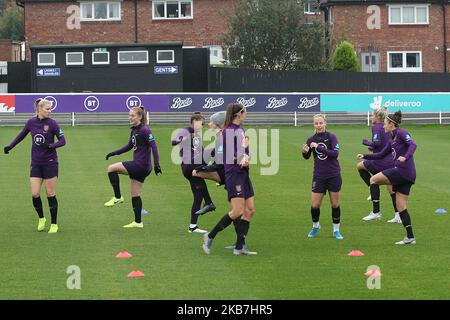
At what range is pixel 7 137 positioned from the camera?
123ft

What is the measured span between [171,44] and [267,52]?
22.3 ft

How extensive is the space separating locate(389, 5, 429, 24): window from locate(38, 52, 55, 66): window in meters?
21.1

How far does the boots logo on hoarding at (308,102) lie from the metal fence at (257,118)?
14.3 inches

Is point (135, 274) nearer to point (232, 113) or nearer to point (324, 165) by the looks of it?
point (232, 113)

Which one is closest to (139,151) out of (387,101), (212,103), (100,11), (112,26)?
(212,103)

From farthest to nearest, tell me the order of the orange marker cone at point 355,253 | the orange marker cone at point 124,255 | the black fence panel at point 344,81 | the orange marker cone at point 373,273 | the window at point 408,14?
1. the window at point 408,14
2. the black fence panel at point 344,81
3. the orange marker cone at point 355,253
4. the orange marker cone at point 124,255
5. the orange marker cone at point 373,273

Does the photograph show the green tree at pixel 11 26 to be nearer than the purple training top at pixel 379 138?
No

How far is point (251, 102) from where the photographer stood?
43625 millimetres

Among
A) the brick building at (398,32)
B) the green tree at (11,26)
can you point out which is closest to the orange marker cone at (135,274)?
the brick building at (398,32)

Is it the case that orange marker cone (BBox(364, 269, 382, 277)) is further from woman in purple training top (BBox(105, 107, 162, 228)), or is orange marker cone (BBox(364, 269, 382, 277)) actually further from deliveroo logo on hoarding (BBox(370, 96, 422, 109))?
deliveroo logo on hoarding (BBox(370, 96, 422, 109))

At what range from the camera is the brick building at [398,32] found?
6078 cm

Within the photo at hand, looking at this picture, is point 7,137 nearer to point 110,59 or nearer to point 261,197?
point 110,59

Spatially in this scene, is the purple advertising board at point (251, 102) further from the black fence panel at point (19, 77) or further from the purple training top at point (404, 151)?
the purple training top at point (404, 151)
